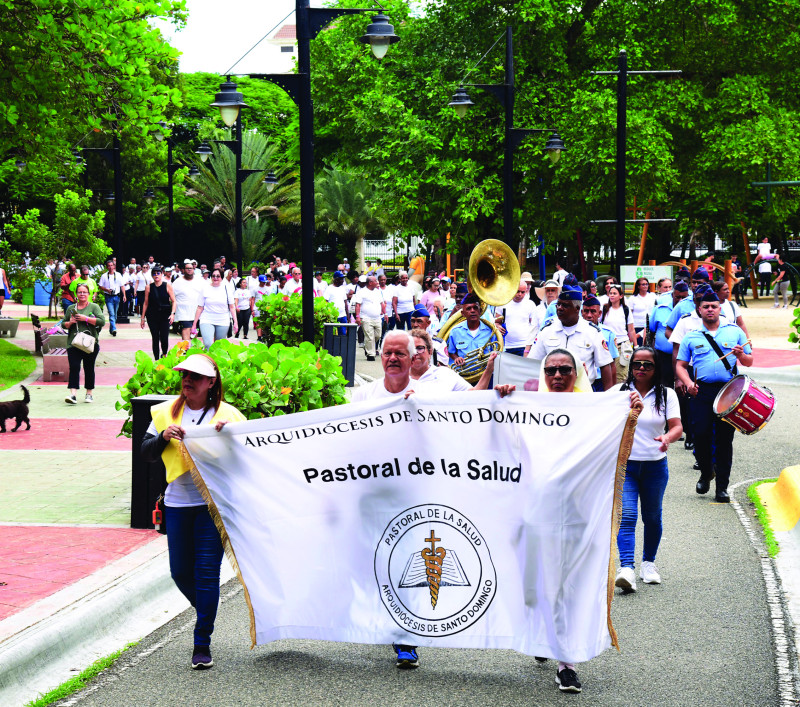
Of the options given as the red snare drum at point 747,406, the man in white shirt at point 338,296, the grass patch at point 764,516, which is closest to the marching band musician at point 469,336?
the red snare drum at point 747,406

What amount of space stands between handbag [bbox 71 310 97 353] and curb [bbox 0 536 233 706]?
27.6 feet

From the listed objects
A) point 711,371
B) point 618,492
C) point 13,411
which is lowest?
point 13,411

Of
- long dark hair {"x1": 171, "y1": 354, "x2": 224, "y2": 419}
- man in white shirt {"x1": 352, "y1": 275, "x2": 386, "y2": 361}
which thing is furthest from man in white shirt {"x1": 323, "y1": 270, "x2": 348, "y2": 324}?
long dark hair {"x1": 171, "y1": 354, "x2": 224, "y2": 419}

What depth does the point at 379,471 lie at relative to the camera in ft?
17.9

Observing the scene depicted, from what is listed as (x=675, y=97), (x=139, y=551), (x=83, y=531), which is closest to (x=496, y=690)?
(x=139, y=551)

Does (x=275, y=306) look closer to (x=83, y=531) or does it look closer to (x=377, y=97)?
(x=83, y=531)

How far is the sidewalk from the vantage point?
550 cm

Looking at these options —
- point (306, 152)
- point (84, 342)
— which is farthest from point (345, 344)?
point (306, 152)

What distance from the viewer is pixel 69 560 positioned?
7.11 m

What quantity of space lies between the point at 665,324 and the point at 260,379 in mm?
5881

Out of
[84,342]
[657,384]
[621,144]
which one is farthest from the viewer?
[621,144]

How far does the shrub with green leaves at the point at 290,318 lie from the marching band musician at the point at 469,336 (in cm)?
833

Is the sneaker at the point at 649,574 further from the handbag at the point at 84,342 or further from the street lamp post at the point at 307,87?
the handbag at the point at 84,342

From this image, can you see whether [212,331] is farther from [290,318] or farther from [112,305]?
[112,305]
